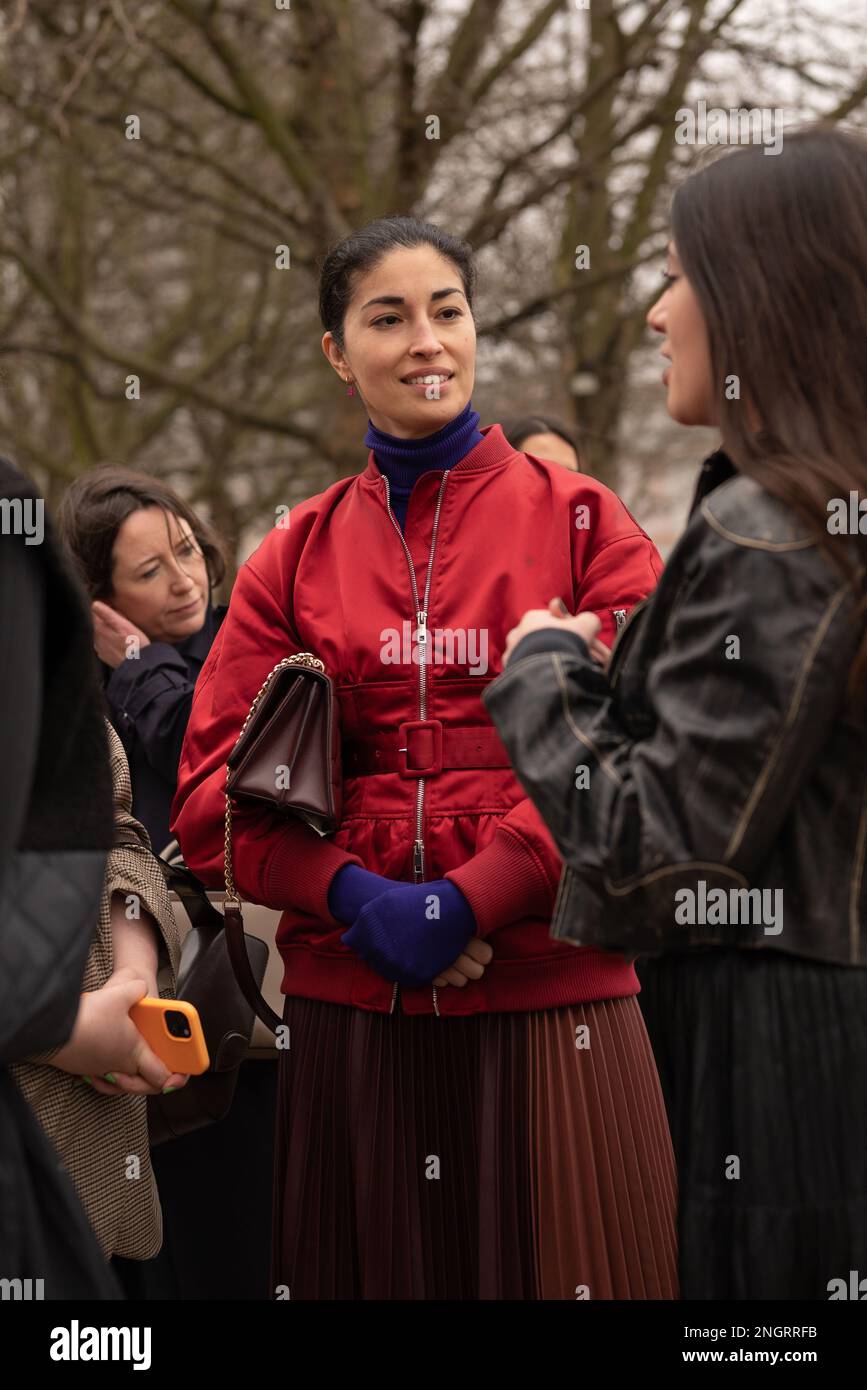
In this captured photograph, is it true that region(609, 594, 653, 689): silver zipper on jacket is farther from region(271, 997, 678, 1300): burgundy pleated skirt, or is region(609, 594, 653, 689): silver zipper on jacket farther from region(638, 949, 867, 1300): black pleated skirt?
region(271, 997, 678, 1300): burgundy pleated skirt

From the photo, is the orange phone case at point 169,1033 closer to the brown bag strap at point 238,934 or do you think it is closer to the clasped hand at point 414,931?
the clasped hand at point 414,931

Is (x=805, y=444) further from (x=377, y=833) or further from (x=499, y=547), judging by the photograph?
(x=377, y=833)

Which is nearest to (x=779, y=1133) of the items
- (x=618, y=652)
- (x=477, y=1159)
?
(x=618, y=652)

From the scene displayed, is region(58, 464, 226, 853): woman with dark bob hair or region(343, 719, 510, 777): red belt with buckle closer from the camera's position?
region(343, 719, 510, 777): red belt with buckle

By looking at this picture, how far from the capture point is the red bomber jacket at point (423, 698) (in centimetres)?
256

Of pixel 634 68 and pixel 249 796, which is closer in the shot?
pixel 249 796

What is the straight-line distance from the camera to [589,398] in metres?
10.2

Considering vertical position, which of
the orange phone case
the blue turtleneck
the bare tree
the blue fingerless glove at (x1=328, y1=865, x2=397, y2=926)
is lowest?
the orange phone case

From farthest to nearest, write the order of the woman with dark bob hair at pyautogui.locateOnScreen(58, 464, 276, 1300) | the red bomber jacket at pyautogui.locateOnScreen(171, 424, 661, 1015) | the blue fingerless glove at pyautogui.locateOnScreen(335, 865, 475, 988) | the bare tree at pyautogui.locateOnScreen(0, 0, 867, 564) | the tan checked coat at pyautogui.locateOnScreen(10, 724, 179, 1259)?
the bare tree at pyautogui.locateOnScreen(0, 0, 867, 564) → the woman with dark bob hair at pyautogui.locateOnScreen(58, 464, 276, 1300) → the red bomber jacket at pyautogui.locateOnScreen(171, 424, 661, 1015) → the blue fingerless glove at pyautogui.locateOnScreen(335, 865, 475, 988) → the tan checked coat at pyautogui.locateOnScreen(10, 724, 179, 1259)

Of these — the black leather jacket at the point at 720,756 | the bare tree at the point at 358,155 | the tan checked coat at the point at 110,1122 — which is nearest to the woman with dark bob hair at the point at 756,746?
the black leather jacket at the point at 720,756

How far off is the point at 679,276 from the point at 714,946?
2.76ft

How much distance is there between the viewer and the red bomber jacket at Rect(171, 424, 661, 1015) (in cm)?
256

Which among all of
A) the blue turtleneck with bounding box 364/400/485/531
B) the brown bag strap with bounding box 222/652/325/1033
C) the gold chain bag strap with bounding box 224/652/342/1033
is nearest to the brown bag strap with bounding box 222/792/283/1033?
the brown bag strap with bounding box 222/652/325/1033
